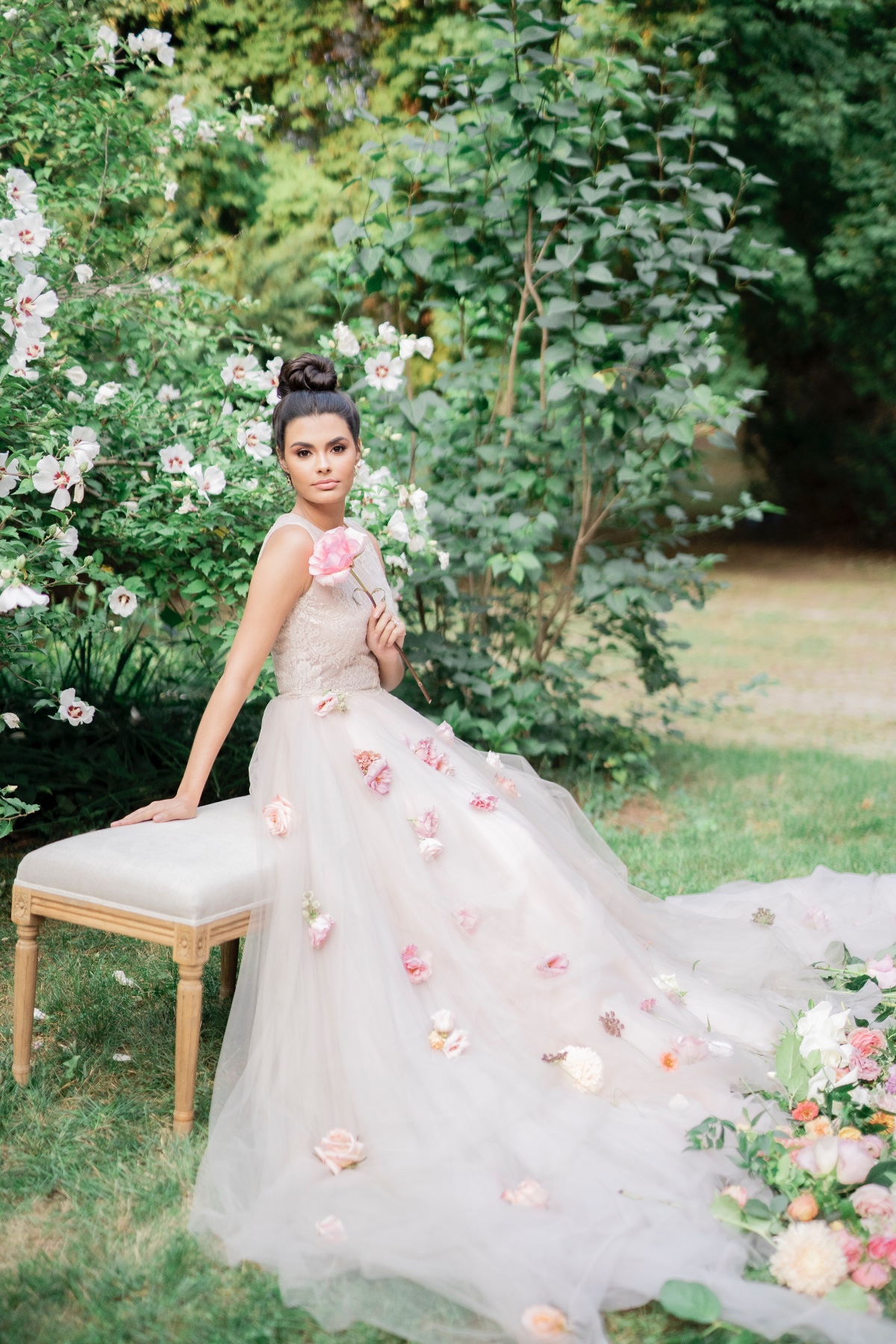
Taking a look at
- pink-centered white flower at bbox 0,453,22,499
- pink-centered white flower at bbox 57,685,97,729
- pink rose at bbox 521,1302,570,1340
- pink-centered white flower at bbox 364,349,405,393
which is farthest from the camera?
pink-centered white flower at bbox 364,349,405,393

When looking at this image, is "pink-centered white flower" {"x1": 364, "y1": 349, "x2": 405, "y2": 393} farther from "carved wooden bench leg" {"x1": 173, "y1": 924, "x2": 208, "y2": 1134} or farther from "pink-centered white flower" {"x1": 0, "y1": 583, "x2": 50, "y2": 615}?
"carved wooden bench leg" {"x1": 173, "y1": 924, "x2": 208, "y2": 1134}

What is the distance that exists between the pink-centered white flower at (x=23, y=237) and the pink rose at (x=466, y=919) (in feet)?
6.40

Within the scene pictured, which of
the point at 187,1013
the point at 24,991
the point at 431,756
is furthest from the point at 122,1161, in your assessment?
the point at 431,756

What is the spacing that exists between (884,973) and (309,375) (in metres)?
2.08

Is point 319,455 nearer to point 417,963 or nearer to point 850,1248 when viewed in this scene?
point 417,963

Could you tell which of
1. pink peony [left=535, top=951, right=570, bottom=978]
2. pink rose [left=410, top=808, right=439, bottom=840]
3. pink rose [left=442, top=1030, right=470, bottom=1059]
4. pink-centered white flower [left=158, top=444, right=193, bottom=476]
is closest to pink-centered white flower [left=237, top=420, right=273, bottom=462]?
pink-centered white flower [left=158, top=444, right=193, bottom=476]

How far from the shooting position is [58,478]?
2.90 m

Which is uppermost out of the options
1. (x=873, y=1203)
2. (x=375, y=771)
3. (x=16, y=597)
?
(x=16, y=597)

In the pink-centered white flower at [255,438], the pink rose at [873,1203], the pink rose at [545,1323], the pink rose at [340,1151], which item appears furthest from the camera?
the pink-centered white flower at [255,438]

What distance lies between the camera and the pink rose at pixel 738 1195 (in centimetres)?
212

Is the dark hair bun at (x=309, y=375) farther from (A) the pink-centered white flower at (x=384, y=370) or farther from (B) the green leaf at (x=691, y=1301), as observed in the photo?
(B) the green leaf at (x=691, y=1301)

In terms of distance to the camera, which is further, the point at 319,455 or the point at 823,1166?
the point at 319,455

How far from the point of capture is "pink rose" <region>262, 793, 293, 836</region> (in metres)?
2.61

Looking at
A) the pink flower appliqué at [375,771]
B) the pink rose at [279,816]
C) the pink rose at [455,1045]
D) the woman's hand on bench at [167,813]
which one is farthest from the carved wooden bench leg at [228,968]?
the pink rose at [455,1045]
